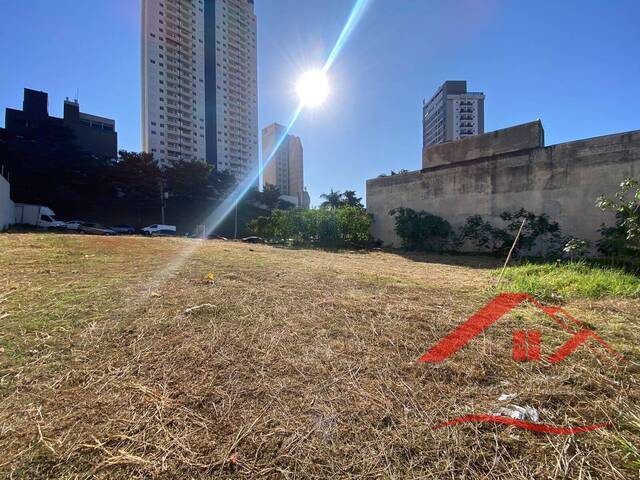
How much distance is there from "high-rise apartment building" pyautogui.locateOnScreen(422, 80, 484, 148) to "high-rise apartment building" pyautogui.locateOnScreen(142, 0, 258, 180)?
1450 inches

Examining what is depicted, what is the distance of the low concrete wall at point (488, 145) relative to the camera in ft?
33.0

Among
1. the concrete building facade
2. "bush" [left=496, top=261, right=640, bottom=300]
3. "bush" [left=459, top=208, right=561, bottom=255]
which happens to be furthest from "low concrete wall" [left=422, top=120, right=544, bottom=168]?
the concrete building facade

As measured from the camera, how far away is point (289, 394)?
4.54 ft

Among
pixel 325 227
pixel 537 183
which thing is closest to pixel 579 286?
pixel 537 183

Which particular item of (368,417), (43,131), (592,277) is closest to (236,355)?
(368,417)

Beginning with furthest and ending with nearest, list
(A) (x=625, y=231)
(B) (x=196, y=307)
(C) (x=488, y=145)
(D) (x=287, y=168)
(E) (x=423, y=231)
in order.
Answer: (D) (x=287, y=168) → (E) (x=423, y=231) → (C) (x=488, y=145) → (A) (x=625, y=231) → (B) (x=196, y=307)

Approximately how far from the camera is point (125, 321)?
2.20 metres

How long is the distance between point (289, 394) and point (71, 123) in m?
49.3

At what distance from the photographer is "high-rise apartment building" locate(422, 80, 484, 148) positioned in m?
48.5

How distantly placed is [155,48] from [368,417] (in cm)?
6610

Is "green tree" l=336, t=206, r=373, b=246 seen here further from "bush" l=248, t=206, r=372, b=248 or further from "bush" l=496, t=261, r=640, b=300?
"bush" l=496, t=261, r=640, b=300

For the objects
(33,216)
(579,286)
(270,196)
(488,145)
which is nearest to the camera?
(579,286)

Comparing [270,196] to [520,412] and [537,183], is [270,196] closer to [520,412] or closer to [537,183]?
[537,183]

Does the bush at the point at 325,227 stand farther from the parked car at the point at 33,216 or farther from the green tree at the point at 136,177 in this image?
the green tree at the point at 136,177
